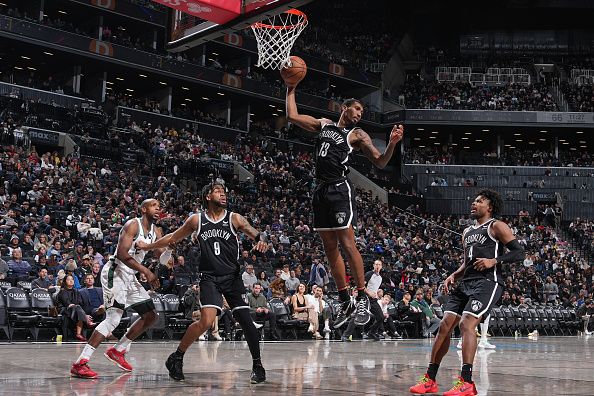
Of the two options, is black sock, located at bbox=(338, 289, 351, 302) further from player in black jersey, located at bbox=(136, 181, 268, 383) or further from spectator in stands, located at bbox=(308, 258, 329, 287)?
spectator in stands, located at bbox=(308, 258, 329, 287)

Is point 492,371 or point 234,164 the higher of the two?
point 234,164

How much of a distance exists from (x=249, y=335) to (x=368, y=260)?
19.8 m

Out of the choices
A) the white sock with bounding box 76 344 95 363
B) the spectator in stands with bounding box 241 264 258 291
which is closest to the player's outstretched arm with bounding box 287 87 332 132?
the white sock with bounding box 76 344 95 363

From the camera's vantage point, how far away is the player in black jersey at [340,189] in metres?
8.02

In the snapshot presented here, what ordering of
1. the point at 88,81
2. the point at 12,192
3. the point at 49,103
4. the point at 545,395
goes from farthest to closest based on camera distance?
the point at 88,81
the point at 49,103
the point at 12,192
the point at 545,395

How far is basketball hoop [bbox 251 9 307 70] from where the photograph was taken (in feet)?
36.7

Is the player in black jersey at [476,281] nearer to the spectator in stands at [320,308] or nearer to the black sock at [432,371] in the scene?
the black sock at [432,371]

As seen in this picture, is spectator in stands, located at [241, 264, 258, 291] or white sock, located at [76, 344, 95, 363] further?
spectator in stands, located at [241, 264, 258, 291]

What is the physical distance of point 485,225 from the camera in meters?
7.83

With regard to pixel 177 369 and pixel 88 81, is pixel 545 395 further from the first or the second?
pixel 88 81

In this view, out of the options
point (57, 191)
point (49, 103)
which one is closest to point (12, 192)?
point (57, 191)

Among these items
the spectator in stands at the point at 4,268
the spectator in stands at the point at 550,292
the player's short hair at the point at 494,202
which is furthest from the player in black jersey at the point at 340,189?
the spectator in stands at the point at 550,292

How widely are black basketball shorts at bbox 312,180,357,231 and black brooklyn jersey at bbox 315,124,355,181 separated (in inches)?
3.8

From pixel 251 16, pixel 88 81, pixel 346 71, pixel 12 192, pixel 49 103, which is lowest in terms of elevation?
pixel 12 192
